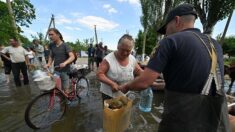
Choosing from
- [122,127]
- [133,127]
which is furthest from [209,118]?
[133,127]

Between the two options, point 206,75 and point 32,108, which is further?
point 32,108

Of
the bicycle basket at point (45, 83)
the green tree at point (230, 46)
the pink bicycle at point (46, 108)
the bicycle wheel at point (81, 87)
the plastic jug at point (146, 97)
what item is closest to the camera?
the plastic jug at point (146, 97)

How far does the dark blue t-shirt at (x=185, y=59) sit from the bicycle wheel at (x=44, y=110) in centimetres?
315

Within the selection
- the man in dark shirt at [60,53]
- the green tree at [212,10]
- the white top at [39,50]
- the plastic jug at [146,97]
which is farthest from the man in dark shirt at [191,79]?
the green tree at [212,10]

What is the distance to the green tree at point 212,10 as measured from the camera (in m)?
16.1

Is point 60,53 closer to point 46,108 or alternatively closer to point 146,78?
point 46,108

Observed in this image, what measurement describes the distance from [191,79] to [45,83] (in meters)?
3.17

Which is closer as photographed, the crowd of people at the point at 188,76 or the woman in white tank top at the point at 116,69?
the crowd of people at the point at 188,76

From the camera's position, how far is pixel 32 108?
172 inches

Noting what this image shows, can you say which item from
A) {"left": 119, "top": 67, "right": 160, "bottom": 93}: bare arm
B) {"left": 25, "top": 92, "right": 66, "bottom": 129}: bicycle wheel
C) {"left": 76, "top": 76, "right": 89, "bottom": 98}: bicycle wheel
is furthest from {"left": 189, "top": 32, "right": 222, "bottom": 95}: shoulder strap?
{"left": 76, "top": 76, "right": 89, "bottom": 98}: bicycle wheel

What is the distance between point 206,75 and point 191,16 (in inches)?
22.4

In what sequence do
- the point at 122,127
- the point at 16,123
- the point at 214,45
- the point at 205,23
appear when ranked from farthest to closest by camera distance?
1. the point at 205,23
2. the point at 16,123
3. the point at 122,127
4. the point at 214,45

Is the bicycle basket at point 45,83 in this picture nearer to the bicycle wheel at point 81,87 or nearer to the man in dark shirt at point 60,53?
the man in dark shirt at point 60,53

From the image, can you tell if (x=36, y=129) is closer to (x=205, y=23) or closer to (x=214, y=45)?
(x=214, y=45)
